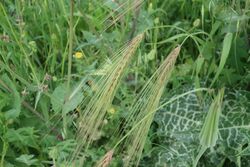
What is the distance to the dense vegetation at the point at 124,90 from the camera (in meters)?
1.36

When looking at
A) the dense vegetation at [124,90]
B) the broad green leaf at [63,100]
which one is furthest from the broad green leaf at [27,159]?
the broad green leaf at [63,100]

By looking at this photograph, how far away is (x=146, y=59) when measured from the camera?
59.9 inches

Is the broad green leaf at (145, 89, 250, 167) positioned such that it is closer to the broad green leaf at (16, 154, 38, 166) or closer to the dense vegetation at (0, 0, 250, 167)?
the dense vegetation at (0, 0, 250, 167)

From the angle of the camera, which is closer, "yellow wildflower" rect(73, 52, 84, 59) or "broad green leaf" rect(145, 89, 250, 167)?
"broad green leaf" rect(145, 89, 250, 167)

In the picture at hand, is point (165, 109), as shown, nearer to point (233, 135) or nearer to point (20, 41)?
point (233, 135)

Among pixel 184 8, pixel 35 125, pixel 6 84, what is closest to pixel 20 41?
pixel 6 84

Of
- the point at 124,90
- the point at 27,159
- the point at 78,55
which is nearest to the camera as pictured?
the point at 27,159

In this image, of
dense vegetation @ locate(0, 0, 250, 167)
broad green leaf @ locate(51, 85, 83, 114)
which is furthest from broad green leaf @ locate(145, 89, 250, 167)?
broad green leaf @ locate(51, 85, 83, 114)

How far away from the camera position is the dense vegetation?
1.36 meters

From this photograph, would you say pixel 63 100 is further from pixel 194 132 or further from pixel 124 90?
pixel 194 132

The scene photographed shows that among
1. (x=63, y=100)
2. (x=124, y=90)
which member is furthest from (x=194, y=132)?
(x=63, y=100)

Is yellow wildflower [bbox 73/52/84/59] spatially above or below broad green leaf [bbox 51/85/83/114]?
above

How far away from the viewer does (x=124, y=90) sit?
1.43 metres

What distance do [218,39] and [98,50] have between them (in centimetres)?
34
